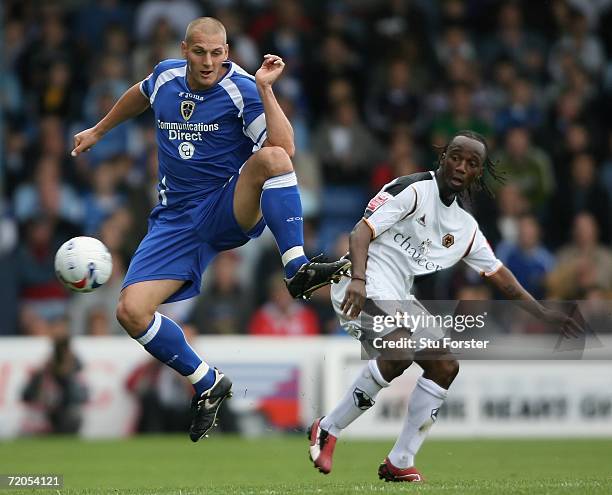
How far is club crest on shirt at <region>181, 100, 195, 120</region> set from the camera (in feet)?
28.3

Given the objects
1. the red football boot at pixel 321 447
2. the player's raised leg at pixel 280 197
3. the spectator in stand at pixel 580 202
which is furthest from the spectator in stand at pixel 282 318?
the player's raised leg at pixel 280 197

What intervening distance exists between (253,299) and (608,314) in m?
5.27

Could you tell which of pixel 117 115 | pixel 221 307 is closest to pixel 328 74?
pixel 221 307

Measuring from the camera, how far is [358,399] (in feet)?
29.1

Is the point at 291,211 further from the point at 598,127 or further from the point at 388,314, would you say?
the point at 598,127

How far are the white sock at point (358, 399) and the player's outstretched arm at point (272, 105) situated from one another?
62.9 inches

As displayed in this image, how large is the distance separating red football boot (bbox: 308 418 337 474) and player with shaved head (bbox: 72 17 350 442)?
0.70 metres

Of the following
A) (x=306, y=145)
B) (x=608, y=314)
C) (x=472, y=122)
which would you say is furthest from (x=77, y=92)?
(x=608, y=314)

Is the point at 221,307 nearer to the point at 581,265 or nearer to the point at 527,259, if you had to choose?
the point at 527,259

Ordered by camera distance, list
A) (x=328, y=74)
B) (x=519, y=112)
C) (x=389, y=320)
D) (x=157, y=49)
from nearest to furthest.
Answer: (x=389, y=320), (x=157, y=49), (x=519, y=112), (x=328, y=74)

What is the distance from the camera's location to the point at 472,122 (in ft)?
52.6

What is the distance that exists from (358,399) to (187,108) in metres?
2.23

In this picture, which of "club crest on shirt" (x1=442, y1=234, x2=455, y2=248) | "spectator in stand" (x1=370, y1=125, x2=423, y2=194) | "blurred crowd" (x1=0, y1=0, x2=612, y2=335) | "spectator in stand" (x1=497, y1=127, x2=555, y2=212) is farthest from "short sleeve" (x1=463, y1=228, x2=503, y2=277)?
"spectator in stand" (x1=497, y1=127, x2=555, y2=212)

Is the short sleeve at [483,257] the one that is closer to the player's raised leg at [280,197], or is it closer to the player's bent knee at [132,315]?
the player's raised leg at [280,197]
